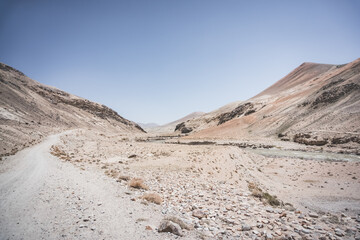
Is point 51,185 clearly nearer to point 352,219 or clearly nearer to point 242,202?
point 242,202

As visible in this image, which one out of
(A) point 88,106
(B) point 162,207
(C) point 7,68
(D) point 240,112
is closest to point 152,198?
(B) point 162,207

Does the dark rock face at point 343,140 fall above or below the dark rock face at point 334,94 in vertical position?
below

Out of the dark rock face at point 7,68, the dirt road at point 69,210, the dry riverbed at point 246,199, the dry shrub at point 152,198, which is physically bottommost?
the dry riverbed at point 246,199

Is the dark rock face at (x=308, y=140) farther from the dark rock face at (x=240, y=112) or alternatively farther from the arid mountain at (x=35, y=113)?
the arid mountain at (x=35, y=113)

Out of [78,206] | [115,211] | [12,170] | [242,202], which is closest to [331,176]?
[242,202]

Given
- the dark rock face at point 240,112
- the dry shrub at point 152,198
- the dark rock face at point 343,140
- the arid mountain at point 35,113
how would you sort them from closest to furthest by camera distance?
the dry shrub at point 152,198 → the dark rock face at point 343,140 → the arid mountain at point 35,113 → the dark rock face at point 240,112

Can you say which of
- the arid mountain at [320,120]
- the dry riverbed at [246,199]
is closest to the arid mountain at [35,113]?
the dry riverbed at [246,199]

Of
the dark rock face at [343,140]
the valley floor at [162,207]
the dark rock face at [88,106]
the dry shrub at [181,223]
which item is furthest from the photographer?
the dark rock face at [88,106]

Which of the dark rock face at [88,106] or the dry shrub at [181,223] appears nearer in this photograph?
the dry shrub at [181,223]

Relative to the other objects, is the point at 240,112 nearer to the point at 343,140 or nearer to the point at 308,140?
the point at 308,140

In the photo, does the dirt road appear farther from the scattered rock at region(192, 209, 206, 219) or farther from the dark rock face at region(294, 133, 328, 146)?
the dark rock face at region(294, 133, 328, 146)

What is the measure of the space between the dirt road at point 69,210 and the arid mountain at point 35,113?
13.1 meters

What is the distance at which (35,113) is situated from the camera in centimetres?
4556

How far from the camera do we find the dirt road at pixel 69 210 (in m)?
5.23
